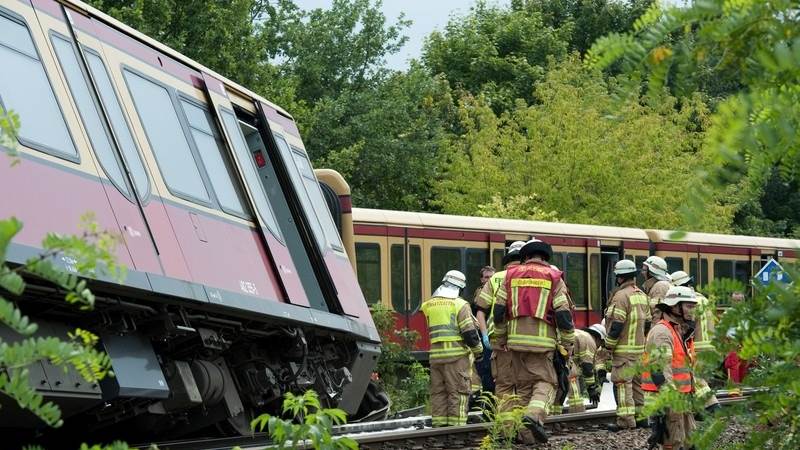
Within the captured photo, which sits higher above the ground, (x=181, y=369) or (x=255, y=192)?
(x=255, y=192)

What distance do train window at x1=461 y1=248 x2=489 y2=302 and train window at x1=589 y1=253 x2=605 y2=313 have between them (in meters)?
3.45

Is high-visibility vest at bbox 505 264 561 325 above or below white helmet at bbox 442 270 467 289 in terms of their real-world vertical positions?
below

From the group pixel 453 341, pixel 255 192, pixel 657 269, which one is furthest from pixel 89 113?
pixel 657 269

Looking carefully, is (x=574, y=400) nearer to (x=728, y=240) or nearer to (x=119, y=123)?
(x=119, y=123)

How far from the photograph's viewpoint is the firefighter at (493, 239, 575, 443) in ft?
42.7

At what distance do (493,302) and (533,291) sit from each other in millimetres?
678

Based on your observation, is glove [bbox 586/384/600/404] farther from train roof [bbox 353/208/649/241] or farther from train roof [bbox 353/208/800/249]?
train roof [bbox 353/208/649/241]

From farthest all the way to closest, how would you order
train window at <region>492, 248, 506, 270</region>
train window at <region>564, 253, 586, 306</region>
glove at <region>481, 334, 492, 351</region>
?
train window at <region>564, 253, 586, 306</region> < train window at <region>492, 248, 506, 270</region> < glove at <region>481, 334, 492, 351</region>

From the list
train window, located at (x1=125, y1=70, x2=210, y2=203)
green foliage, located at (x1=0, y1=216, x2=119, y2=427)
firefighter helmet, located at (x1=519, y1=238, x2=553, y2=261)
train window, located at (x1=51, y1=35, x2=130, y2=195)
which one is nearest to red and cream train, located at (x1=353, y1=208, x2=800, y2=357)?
firefighter helmet, located at (x1=519, y1=238, x2=553, y2=261)

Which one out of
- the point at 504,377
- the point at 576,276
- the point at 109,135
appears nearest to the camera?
the point at 109,135

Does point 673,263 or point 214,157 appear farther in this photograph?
point 673,263

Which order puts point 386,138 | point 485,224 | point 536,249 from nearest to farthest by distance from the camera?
point 536,249
point 485,224
point 386,138

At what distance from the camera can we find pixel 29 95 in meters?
8.09

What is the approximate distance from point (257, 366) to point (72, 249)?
8.44 m
